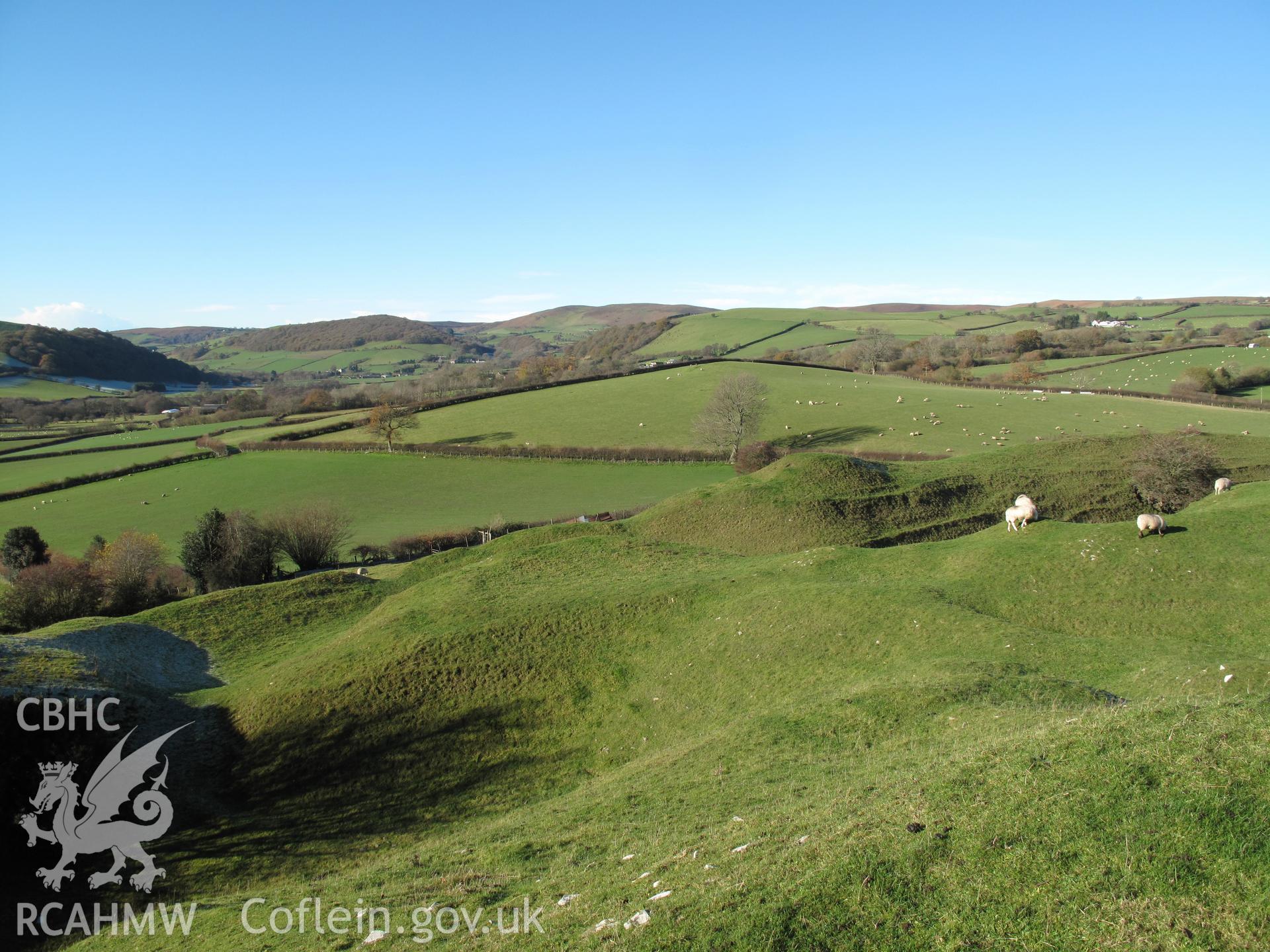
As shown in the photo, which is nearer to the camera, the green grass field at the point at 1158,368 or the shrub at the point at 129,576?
the shrub at the point at 129,576

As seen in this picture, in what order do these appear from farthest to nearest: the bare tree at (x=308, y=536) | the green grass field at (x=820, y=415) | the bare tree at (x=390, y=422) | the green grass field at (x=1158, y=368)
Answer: the green grass field at (x=1158, y=368)
the bare tree at (x=390, y=422)
the green grass field at (x=820, y=415)
the bare tree at (x=308, y=536)

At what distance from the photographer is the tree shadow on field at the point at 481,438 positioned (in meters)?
86.3

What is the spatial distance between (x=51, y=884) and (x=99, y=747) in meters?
5.07

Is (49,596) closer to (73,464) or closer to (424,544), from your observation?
(424,544)

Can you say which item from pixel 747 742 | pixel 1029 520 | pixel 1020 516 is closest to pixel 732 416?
pixel 1029 520

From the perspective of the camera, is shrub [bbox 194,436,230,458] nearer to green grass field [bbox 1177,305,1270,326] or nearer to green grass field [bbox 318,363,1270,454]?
green grass field [bbox 318,363,1270,454]

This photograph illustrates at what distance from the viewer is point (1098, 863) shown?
820cm

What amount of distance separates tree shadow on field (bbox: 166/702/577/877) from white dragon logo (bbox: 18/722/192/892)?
A: 106cm

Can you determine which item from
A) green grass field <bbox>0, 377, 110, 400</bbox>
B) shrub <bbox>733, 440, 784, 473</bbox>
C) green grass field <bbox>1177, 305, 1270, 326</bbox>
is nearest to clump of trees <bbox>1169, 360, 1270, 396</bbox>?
shrub <bbox>733, 440, 784, 473</bbox>

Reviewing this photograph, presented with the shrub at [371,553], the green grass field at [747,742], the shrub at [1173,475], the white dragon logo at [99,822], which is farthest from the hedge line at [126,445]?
the shrub at [1173,475]

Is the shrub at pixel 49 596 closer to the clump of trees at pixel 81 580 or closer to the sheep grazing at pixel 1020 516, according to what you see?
the clump of trees at pixel 81 580

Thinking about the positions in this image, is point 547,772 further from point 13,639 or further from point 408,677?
point 13,639

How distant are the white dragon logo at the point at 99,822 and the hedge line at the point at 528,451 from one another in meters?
63.0

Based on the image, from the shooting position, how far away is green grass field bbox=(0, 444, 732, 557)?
201ft
